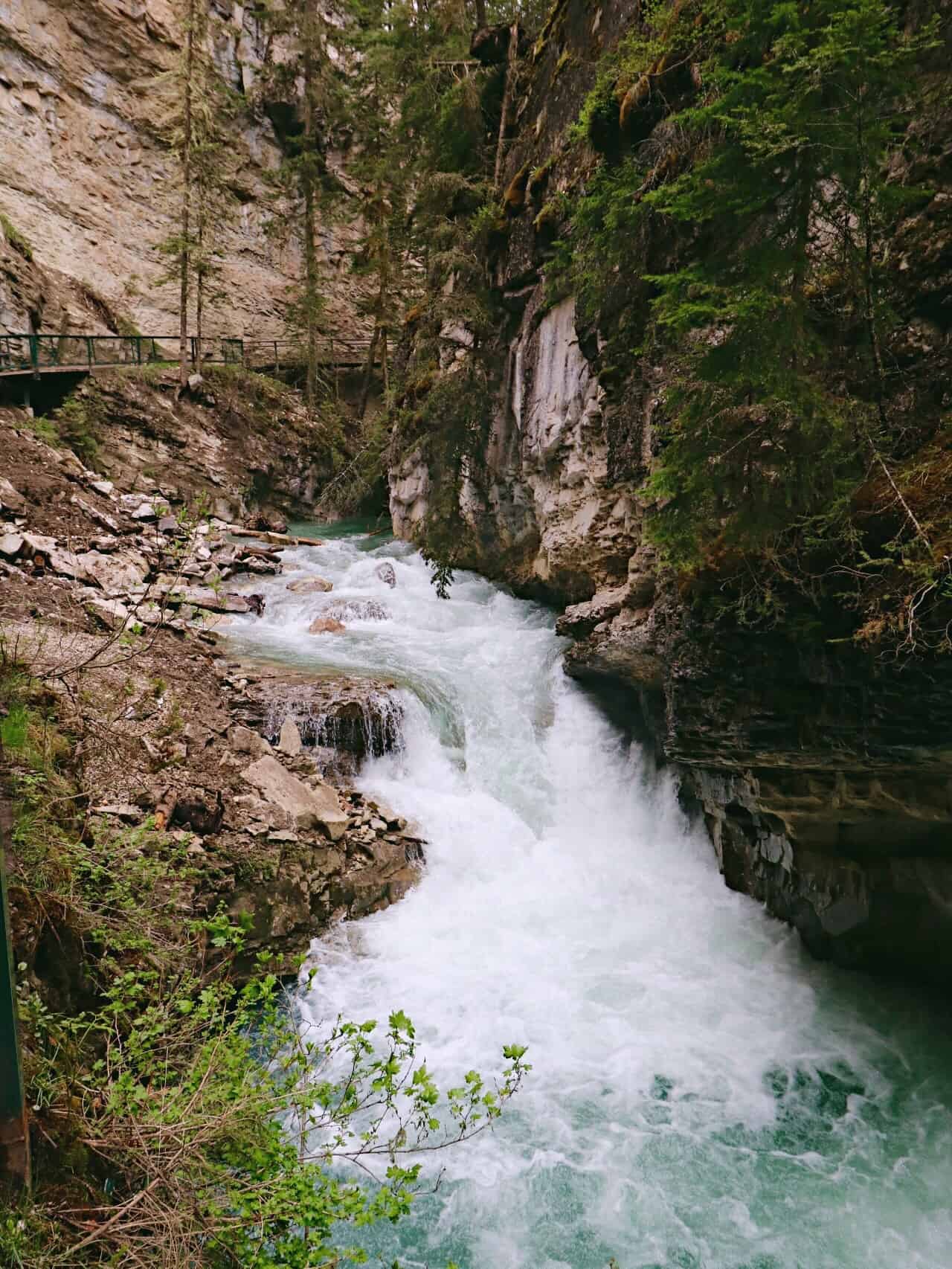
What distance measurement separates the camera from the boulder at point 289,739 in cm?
743

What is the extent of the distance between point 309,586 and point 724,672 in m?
9.02

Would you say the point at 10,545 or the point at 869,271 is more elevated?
the point at 869,271

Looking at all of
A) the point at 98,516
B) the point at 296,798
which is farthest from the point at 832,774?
the point at 98,516

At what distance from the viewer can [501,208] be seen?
11430 mm

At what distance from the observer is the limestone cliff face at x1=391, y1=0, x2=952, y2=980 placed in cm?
479

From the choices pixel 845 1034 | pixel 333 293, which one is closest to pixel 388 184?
pixel 333 293

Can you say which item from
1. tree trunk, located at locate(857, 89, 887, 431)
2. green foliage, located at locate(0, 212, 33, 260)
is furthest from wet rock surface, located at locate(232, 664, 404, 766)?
green foliage, located at locate(0, 212, 33, 260)

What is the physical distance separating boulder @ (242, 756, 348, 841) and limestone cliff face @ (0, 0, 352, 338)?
1746cm

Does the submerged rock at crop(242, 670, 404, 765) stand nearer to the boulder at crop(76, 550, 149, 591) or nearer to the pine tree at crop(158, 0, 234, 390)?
the boulder at crop(76, 550, 149, 591)

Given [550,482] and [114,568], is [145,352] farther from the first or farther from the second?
[550,482]

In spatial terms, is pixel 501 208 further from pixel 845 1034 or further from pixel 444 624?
pixel 845 1034

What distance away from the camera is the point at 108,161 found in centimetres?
2400

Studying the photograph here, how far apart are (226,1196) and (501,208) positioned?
12.8 metres

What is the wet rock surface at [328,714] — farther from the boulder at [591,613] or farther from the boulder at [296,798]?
the boulder at [591,613]
